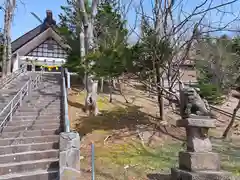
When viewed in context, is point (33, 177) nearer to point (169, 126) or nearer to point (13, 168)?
point (13, 168)

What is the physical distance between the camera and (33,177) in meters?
4.88

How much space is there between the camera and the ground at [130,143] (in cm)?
574

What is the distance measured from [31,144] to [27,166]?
81cm

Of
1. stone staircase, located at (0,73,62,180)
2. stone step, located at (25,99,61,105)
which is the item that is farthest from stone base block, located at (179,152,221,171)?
stone step, located at (25,99,61,105)

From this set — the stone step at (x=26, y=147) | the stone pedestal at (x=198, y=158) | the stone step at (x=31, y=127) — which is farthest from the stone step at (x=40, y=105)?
the stone pedestal at (x=198, y=158)

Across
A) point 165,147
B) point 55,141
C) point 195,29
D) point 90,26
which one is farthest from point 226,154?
point 90,26

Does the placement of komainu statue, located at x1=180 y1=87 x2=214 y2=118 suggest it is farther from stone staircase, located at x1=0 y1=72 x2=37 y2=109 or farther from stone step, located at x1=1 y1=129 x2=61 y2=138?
stone staircase, located at x1=0 y1=72 x2=37 y2=109

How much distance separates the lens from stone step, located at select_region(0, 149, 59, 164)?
214 inches

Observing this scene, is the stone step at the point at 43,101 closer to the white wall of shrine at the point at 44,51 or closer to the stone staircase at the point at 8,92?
the stone staircase at the point at 8,92

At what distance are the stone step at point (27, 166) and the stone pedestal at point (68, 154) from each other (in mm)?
485

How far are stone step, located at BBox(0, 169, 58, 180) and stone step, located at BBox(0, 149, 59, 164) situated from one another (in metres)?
0.52

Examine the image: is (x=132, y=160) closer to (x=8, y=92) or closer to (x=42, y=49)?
(x=8, y=92)

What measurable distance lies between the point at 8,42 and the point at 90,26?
8684 millimetres

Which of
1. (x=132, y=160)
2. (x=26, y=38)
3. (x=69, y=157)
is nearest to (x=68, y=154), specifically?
(x=69, y=157)
